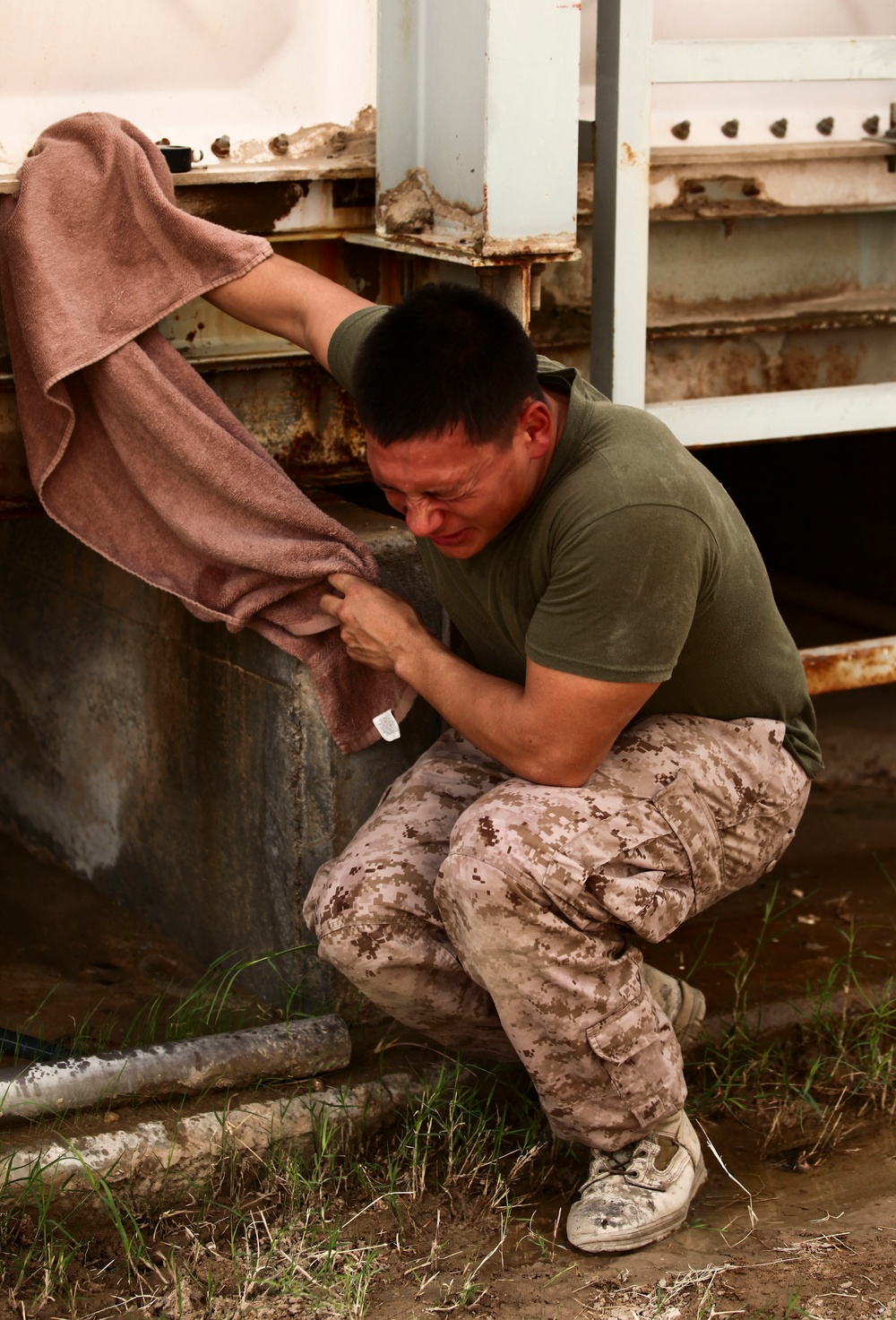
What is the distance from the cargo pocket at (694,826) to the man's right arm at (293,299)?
997 millimetres

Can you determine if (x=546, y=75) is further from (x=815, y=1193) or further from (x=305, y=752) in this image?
(x=815, y=1193)

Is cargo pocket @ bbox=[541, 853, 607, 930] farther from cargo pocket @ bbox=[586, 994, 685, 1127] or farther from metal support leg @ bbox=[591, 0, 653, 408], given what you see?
Answer: metal support leg @ bbox=[591, 0, 653, 408]

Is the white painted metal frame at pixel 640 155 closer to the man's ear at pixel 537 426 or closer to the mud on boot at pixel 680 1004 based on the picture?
the man's ear at pixel 537 426

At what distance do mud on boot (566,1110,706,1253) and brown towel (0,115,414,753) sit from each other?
88cm

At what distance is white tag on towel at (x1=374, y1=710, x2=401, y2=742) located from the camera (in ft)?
9.23

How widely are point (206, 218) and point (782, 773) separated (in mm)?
1481

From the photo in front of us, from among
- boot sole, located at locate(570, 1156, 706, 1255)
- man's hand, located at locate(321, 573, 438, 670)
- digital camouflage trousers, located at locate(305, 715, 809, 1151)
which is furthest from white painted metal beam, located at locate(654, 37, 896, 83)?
boot sole, located at locate(570, 1156, 706, 1255)

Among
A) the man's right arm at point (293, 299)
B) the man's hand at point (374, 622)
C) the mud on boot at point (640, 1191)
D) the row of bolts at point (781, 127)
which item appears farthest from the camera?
the row of bolts at point (781, 127)

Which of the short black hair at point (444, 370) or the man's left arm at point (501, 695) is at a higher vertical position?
the short black hair at point (444, 370)

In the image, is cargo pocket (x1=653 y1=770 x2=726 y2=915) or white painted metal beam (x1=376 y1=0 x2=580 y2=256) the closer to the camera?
cargo pocket (x1=653 y1=770 x2=726 y2=915)

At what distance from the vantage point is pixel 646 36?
290 centimetres

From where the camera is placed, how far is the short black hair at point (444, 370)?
2.18 metres

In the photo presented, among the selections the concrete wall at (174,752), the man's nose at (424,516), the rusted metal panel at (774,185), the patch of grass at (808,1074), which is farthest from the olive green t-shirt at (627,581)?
the rusted metal panel at (774,185)

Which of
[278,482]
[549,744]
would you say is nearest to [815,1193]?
[549,744]
